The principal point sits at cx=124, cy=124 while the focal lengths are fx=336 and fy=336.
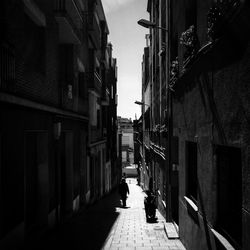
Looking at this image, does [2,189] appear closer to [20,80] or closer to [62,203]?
[20,80]

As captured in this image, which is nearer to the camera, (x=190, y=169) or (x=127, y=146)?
(x=190, y=169)

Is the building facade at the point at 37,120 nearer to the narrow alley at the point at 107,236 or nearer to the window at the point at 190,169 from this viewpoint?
the narrow alley at the point at 107,236

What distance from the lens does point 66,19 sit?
1273 centimetres

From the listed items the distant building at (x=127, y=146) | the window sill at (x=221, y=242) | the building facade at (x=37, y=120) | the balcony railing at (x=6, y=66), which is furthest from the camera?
the distant building at (x=127, y=146)

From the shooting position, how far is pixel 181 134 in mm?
10461

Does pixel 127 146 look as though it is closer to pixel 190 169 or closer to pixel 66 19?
pixel 66 19

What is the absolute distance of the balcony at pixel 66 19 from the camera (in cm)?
1242

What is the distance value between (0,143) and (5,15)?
9.79 ft

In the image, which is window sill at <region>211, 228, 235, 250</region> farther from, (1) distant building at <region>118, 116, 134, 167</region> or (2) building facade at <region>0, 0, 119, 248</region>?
(1) distant building at <region>118, 116, 134, 167</region>

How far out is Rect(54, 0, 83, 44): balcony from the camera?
12422 millimetres

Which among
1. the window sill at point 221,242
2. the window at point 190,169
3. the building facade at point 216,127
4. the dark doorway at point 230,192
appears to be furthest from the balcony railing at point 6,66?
the window sill at point 221,242

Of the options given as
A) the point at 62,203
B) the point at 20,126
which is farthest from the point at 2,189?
the point at 62,203

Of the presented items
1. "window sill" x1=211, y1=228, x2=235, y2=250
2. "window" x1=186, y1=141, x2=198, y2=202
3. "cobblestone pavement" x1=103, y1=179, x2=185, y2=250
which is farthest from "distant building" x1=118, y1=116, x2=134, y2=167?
"window sill" x1=211, y1=228, x2=235, y2=250

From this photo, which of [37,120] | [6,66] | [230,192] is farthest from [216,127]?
[37,120]
